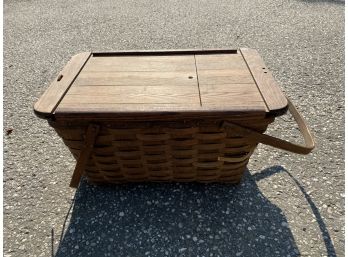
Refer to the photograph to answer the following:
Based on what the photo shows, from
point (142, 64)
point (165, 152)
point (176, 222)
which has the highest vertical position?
point (142, 64)

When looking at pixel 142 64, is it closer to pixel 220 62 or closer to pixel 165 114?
pixel 220 62

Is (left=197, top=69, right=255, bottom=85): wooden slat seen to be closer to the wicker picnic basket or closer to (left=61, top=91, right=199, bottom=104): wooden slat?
the wicker picnic basket

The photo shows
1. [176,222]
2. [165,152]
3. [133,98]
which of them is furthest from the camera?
[176,222]

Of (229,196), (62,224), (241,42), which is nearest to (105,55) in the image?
(62,224)

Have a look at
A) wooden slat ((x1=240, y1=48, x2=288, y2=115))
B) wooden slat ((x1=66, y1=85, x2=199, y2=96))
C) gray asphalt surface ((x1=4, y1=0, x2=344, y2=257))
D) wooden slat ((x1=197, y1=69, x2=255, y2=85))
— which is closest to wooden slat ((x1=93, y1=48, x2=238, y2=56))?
wooden slat ((x1=240, y1=48, x2=288, y2=115))

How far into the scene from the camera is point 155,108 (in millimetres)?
1114

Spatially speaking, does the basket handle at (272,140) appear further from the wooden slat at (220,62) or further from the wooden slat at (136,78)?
Answer: the wooden slat at (220,62)

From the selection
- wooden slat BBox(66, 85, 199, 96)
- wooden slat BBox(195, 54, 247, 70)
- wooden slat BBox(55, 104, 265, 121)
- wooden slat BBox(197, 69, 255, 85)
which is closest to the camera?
wooden slat BBox(55, 104, 265, 121)

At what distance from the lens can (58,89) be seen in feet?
4.22

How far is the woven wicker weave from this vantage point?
1.20 meters

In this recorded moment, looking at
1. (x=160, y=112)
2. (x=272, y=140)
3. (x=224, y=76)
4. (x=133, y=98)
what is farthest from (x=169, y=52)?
(x=272, y=140)

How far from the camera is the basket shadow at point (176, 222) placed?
4.42 ft

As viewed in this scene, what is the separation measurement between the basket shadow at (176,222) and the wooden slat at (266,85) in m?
0.64

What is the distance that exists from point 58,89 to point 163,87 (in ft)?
1.60
